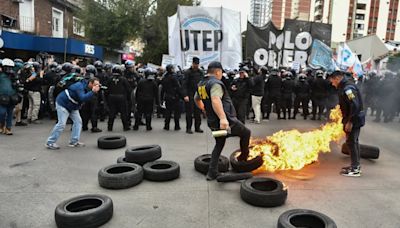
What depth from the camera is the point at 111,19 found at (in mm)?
29078

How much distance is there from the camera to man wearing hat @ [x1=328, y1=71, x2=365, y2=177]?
579 cm

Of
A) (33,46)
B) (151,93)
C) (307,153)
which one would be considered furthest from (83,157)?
(33,46)

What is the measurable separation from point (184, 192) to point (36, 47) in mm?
19511

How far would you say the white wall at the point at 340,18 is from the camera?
288 feet

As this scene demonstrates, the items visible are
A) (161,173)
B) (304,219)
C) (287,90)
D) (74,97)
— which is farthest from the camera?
(287,90)

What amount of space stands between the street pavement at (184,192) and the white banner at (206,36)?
6068 millimetres

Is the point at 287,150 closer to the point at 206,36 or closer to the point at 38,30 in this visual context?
the point at 206,36

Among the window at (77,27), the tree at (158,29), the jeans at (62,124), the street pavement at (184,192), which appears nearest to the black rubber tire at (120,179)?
the street pavement at (184,192)

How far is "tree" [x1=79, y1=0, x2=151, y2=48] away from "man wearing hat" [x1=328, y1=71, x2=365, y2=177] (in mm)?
26023

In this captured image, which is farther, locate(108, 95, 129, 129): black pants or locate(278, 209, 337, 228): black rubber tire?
locate(108, 95, 129, 129): black pants

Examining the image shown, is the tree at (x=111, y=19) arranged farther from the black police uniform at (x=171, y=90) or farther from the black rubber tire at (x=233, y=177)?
the black rubber tire at (x=233, y=177)

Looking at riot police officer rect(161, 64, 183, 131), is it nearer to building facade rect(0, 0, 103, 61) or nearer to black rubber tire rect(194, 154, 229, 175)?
black rubber tire rect(194, 154, 229, 175)

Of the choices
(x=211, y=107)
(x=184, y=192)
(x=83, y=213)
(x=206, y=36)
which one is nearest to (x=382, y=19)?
(x=206, y=36)

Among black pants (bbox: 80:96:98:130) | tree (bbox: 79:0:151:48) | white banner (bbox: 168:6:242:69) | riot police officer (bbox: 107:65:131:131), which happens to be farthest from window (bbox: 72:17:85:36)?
riot police officer (bbox: 107:65:131:131)
